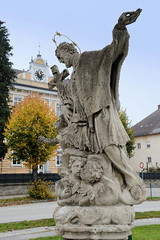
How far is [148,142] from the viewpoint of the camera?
4812cm

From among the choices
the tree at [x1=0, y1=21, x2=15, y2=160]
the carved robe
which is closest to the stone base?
the carved robe

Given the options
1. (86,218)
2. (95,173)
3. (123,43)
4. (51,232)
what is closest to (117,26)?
(123,43)

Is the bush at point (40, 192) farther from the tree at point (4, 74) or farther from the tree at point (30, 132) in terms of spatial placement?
the tree at point (4, 74)

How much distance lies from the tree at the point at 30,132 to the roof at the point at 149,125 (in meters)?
29.9

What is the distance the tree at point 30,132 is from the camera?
20.1m

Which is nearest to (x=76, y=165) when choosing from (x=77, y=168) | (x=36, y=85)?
(x=77, y=168)

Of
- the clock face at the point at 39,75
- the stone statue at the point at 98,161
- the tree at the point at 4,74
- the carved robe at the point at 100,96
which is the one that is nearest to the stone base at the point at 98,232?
the stone statue at the point at 98,161

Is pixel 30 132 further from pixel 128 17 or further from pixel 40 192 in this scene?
pixel 128 17

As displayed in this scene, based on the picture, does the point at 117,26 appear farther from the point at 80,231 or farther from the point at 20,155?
the point at 20,155

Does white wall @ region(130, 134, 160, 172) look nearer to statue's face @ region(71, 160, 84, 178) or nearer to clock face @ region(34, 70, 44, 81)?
clock face @ region(34, 70, 44, 81)

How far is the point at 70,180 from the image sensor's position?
3.98 meters

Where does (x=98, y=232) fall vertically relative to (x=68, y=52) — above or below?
below

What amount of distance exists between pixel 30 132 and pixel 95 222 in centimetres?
1682

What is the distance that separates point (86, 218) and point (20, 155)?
1779 cm
